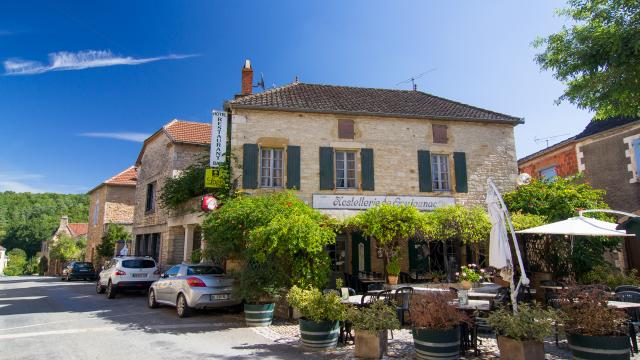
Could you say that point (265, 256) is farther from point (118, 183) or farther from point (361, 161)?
point (118, 183)

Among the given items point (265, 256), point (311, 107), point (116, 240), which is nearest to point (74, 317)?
point (265, 256)

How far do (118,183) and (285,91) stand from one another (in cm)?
1968

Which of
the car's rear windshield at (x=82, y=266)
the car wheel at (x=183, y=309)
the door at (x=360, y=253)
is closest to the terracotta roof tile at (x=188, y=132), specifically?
the door at (x=360, y=253)

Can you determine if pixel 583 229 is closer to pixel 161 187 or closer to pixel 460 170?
pixel 460 170

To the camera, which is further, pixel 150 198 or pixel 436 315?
pixel 150 198

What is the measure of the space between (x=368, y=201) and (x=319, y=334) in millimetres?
7725

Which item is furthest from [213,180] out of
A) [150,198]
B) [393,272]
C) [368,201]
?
[150,198]

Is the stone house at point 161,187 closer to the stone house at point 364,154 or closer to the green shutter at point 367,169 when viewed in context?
the stone house at point 364,154

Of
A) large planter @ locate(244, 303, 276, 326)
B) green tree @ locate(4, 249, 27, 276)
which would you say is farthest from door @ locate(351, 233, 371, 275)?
green tree @ locate(4, 249, 27, 276)

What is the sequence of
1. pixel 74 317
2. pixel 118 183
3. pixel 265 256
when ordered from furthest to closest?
pixel 118 183
pixel 74 317
pixel 265 256

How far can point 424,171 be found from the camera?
48.0 ft

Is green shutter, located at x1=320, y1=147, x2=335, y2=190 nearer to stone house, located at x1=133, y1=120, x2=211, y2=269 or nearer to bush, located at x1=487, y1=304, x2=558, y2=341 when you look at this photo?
stone house, located at x1=133, y1=120, x2=211, y2=269

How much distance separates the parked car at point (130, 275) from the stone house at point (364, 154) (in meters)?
5.26

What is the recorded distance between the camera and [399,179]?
14461 millimetres
